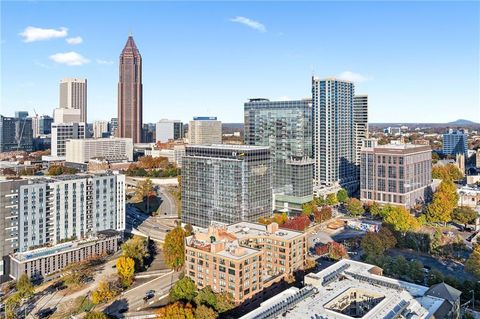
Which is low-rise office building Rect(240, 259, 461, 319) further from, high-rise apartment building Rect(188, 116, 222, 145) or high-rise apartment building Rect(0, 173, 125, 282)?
high-rise apartment building Rect(188, 116, 222, 145)

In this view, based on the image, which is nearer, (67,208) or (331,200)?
(67,208)

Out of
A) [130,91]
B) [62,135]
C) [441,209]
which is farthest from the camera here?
[130,91]

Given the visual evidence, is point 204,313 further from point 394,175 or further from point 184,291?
point 394,175

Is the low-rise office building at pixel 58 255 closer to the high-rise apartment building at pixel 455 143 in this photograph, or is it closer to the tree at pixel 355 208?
the tree at pixel 355 208

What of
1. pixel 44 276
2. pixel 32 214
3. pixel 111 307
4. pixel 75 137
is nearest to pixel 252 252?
pixel 111 307

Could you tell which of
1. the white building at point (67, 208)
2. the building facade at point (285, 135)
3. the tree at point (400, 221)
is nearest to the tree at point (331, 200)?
the building facade at point (285, 135)

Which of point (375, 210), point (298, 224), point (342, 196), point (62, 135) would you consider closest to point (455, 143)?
point (342, 196)

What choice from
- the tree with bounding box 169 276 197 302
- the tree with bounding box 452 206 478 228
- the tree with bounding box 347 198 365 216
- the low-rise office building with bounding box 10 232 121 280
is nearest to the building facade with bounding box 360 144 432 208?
the tree with bounding box 347 198 365 216
